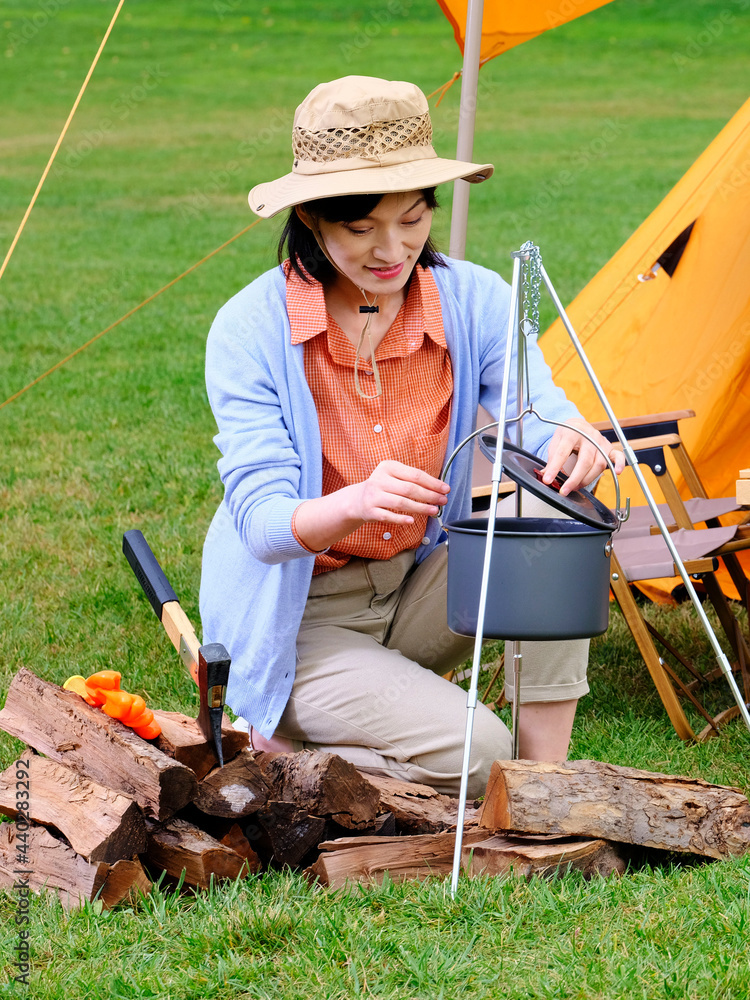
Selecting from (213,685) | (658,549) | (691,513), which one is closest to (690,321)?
(691,513)

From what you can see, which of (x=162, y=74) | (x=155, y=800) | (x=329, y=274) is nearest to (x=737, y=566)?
(x=329, y=274)

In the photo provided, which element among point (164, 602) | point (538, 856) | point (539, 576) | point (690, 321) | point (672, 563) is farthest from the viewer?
point (690, 321)

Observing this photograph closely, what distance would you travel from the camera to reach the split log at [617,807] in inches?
88.0

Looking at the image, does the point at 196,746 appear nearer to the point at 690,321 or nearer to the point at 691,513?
the point at 691,513

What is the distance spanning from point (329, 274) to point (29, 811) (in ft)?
4.03

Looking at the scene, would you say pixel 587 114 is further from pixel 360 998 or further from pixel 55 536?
pixel 360 998

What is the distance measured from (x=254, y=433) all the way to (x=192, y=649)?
1.68 ft

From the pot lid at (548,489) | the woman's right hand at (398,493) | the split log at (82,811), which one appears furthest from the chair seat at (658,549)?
the split log at (82,811)

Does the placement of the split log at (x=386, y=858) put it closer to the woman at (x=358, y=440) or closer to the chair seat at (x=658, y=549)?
the woman at (x=358, y=440)

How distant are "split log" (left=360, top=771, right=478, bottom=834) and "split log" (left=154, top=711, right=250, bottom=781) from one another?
273mm

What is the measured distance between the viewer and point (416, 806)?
2471 mm

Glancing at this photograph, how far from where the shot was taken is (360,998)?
6.25 feet

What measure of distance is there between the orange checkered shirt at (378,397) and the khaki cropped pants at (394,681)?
88 millimetres

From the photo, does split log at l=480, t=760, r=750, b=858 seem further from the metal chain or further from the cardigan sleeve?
the metal chain
